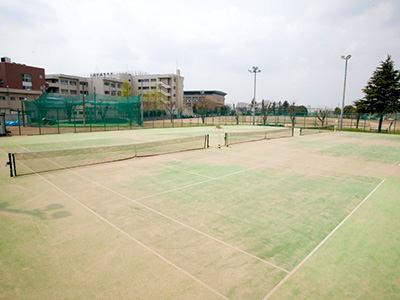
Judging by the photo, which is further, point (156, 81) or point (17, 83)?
point (156, 81)

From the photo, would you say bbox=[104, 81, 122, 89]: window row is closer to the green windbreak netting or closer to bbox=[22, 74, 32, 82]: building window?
bbox=[22, 74, 32, 82]: building window

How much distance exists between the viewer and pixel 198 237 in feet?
14.8

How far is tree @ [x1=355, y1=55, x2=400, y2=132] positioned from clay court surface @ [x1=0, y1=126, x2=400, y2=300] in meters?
36.8

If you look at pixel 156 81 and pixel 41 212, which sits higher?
pixel 156 81

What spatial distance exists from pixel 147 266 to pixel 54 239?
194cm

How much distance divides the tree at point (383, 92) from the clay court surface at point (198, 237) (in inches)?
1447

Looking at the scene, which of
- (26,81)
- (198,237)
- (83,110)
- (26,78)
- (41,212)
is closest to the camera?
(198,237)

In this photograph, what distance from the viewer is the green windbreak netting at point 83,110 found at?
29.5 m

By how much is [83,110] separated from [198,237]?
2999 cm

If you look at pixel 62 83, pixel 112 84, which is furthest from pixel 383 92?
pixel 62 83

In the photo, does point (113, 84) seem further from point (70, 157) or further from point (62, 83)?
point (70, 157)

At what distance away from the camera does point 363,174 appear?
9594mm

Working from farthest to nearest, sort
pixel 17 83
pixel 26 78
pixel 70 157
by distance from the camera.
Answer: pixel 26 78
pixel 17 83
pixel 70 157

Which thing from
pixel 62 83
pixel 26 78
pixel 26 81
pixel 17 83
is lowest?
pixel 17 83
